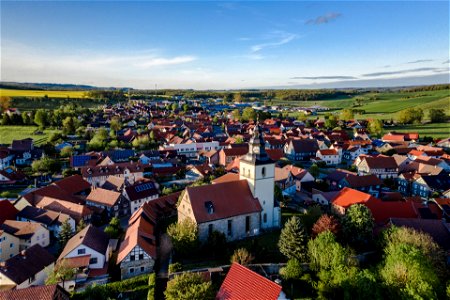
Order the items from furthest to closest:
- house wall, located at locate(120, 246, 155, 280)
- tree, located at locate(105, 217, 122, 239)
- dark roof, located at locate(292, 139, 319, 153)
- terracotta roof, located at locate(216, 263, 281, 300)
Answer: dark roof, located at locate(292, 139, 319, 153), tree, located at locate(105, 217, 122, 239), house wall, located at locate(120, 246, 155, 280), terracotta roof, located at locate(216, 263, 281, 300)

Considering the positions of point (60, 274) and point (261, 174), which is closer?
point (60, 274)

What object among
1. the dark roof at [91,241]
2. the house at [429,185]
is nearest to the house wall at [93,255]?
the dark roof at [91,241]

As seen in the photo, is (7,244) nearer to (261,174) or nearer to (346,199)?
(261,174)

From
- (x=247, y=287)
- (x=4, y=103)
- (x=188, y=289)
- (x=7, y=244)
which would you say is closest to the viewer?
(x=247, y=287)

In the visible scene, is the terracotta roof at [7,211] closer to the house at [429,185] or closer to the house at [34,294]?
the house at [34,294]

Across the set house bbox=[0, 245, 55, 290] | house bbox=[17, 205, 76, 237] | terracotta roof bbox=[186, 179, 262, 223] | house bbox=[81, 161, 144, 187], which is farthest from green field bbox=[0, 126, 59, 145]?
terracotta roof bbox=[186, 179, 262, 223]

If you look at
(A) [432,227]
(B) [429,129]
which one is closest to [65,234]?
(A) [432,227]

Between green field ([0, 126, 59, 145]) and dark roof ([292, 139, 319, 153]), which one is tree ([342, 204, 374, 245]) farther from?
green field ([0, 126, 59, 145])
